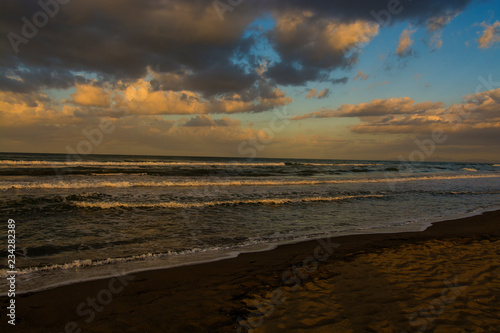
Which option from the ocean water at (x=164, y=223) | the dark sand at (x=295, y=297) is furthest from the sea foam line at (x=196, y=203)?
the dark sand at (x=295, y=297)

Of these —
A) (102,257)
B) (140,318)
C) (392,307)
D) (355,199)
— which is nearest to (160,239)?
(102,257)

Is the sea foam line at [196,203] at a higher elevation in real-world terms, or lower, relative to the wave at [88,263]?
higher

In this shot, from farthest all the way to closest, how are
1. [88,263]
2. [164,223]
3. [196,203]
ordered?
[196,203], [164,223], [88,263]

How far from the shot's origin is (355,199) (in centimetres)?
1750

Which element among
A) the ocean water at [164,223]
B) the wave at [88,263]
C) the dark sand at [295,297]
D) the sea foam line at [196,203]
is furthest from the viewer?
the sea foam line at [196,203]

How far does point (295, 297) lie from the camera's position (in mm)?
4602

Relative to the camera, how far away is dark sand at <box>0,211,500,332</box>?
3.84m

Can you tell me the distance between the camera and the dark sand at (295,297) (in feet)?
12.6

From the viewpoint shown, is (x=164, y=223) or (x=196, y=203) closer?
(x=164, y=223)

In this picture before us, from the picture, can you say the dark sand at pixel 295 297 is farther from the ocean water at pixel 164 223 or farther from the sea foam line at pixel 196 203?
the sea foam line at pixel 196 203

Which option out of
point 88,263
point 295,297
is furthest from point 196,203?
point 295,297

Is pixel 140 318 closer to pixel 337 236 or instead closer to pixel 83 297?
pixel 83 297

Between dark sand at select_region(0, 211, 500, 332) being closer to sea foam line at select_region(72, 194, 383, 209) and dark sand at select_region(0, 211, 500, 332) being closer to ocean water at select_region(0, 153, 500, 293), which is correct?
ocean water at select_region(0, 153, 500, 293)

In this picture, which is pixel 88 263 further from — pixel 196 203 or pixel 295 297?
pixel 196 203
